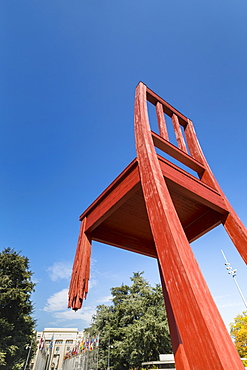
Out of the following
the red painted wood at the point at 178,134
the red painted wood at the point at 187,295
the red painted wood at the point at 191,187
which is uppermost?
the red painted wood at the point at 178,134

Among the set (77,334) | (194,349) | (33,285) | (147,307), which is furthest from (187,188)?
(77,334)

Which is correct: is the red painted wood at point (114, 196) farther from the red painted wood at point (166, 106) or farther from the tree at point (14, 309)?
the tree at point (14, 309)

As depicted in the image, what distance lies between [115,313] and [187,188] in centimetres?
2384

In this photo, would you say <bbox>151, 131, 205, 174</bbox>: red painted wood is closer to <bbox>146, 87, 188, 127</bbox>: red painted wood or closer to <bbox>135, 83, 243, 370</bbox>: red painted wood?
<bbox>135, 83, 243, 370</bbox>: red painted wood

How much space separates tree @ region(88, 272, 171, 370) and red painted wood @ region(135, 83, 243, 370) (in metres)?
17.7

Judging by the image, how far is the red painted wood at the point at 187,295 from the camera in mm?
812

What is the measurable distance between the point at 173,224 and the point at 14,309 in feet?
68.3

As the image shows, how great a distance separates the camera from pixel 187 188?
→ 216 centimetres

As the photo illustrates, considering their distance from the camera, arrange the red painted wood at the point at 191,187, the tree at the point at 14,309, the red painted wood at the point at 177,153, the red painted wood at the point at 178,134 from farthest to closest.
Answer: the tree at the point at 14,309 → the red painted wood at the point at 178,134 → the red painted wood at the point at 177,153 → the red painted wood at the point at 191,187

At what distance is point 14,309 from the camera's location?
1616 centimetres

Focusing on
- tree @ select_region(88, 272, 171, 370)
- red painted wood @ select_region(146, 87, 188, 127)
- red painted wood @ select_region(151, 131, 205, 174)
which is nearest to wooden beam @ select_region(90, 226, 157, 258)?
red painted wood @ select_region(151, 131, 205, 174)

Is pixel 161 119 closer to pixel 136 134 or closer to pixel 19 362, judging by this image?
pixel 136 134

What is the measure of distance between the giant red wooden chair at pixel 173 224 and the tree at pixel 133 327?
52.8 feet

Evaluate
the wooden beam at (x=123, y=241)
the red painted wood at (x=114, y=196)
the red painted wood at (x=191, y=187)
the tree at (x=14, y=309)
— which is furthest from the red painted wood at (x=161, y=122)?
the tree at (x=14, y=309)
